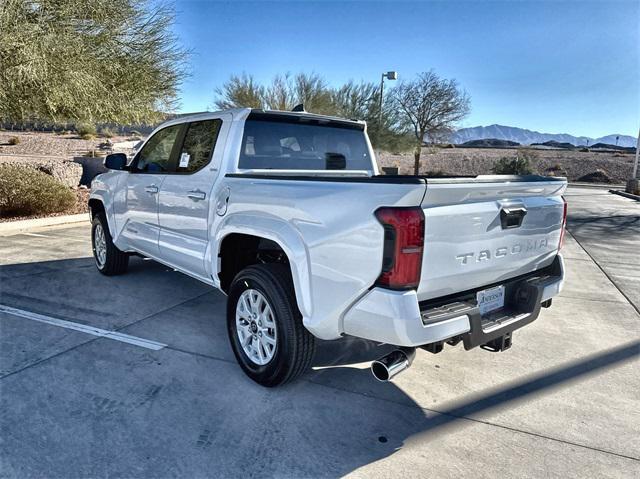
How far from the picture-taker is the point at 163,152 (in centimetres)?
469

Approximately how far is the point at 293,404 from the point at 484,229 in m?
1.66

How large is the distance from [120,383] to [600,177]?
3608 centimetres

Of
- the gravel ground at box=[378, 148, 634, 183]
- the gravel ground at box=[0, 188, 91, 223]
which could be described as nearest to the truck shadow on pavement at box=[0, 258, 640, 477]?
the gravel ground at box=[0, 188, 91, 223]

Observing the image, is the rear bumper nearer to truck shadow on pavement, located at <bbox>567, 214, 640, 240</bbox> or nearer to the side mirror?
the side mirror

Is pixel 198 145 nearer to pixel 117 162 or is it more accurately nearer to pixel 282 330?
pixel 117 162

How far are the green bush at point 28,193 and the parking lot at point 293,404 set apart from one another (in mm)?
5647

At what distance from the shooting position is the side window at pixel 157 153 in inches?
178

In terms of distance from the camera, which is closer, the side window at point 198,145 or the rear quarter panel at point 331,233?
the rear quarter panel at point 331,233

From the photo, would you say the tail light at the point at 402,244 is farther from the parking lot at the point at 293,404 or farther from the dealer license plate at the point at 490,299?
the parking lot at the point at 293,404

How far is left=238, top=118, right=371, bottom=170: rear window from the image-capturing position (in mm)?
3811

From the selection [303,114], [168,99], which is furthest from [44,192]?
[303,114]

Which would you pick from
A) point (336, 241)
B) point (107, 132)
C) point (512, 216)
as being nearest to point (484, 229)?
point (512, 216)

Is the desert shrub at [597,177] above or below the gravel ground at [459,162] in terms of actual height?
below

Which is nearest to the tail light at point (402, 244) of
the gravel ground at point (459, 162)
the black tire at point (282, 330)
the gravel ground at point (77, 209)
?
the black tire at point (282, 330)
